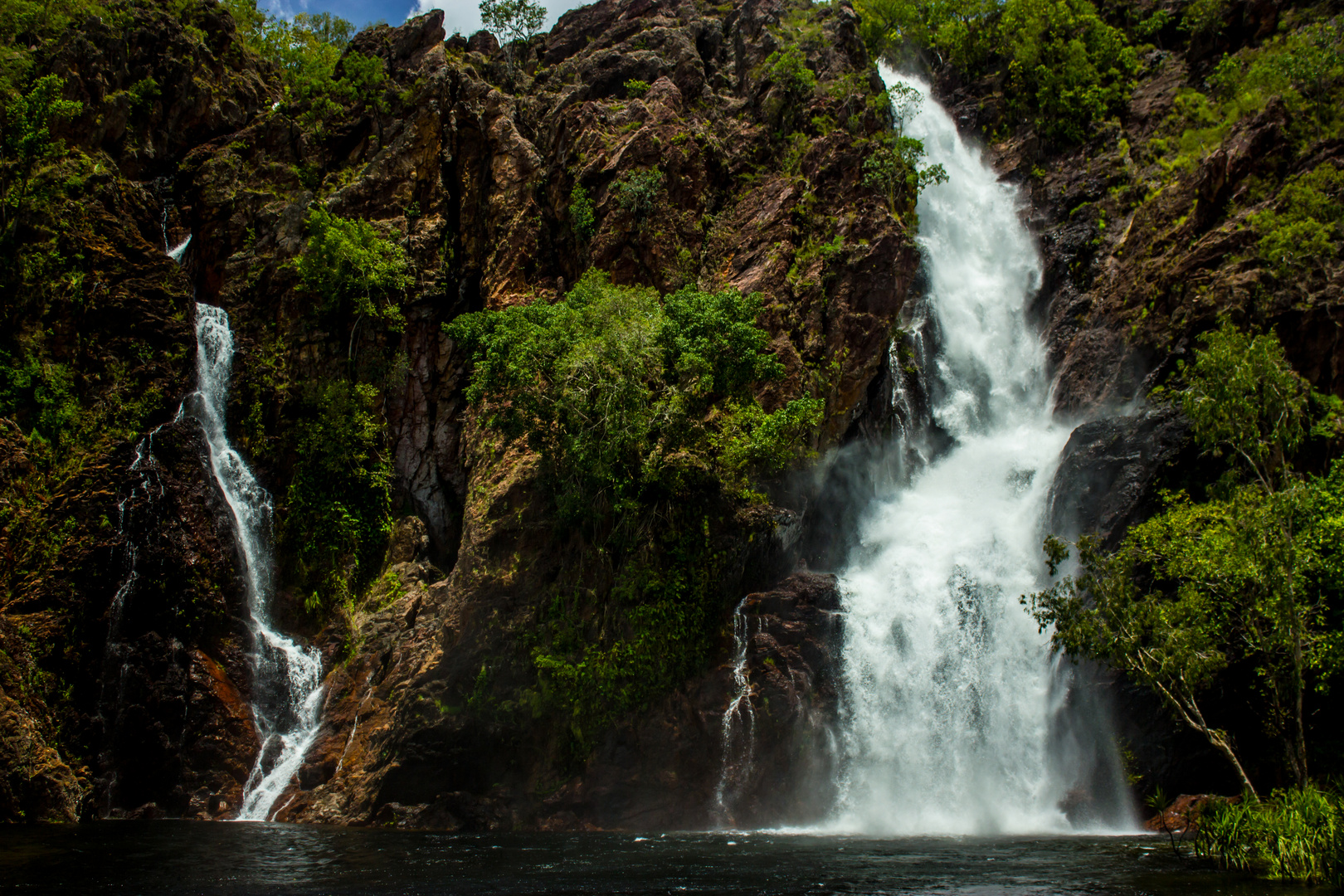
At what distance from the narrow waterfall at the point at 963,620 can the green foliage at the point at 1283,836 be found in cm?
794

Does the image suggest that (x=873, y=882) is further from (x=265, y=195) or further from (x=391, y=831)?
(x=265, y=195)

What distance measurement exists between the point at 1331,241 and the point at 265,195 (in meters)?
41.3

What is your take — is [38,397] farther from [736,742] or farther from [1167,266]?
[1167,266]

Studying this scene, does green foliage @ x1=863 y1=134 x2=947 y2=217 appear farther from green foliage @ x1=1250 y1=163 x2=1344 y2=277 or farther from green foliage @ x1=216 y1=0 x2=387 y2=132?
green foliage @ x1=216 y1=0 x2=387 y2=132

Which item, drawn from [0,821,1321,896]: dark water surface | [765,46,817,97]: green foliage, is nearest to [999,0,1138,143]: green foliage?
[765,46,817,97]: green foliage

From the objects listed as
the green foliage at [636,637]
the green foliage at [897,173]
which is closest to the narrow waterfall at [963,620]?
the green foliage at [897,173]

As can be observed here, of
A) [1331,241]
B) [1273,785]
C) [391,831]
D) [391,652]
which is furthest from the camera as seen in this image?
[391,652]

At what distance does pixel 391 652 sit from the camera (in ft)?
88.5

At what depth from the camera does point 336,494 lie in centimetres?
3055

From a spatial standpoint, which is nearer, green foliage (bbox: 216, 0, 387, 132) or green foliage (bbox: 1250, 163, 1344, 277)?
green foliage (bbox: 1250, 163, 1344, 277)

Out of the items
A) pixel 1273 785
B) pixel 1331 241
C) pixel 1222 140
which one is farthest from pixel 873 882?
pixel 1222 140

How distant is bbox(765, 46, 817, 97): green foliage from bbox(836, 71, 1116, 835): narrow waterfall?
39.6 feet

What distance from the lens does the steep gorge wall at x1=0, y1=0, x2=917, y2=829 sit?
2402cm

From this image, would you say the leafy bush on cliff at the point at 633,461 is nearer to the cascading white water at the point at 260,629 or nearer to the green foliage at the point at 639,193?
the green foliage at the point at 639,193
